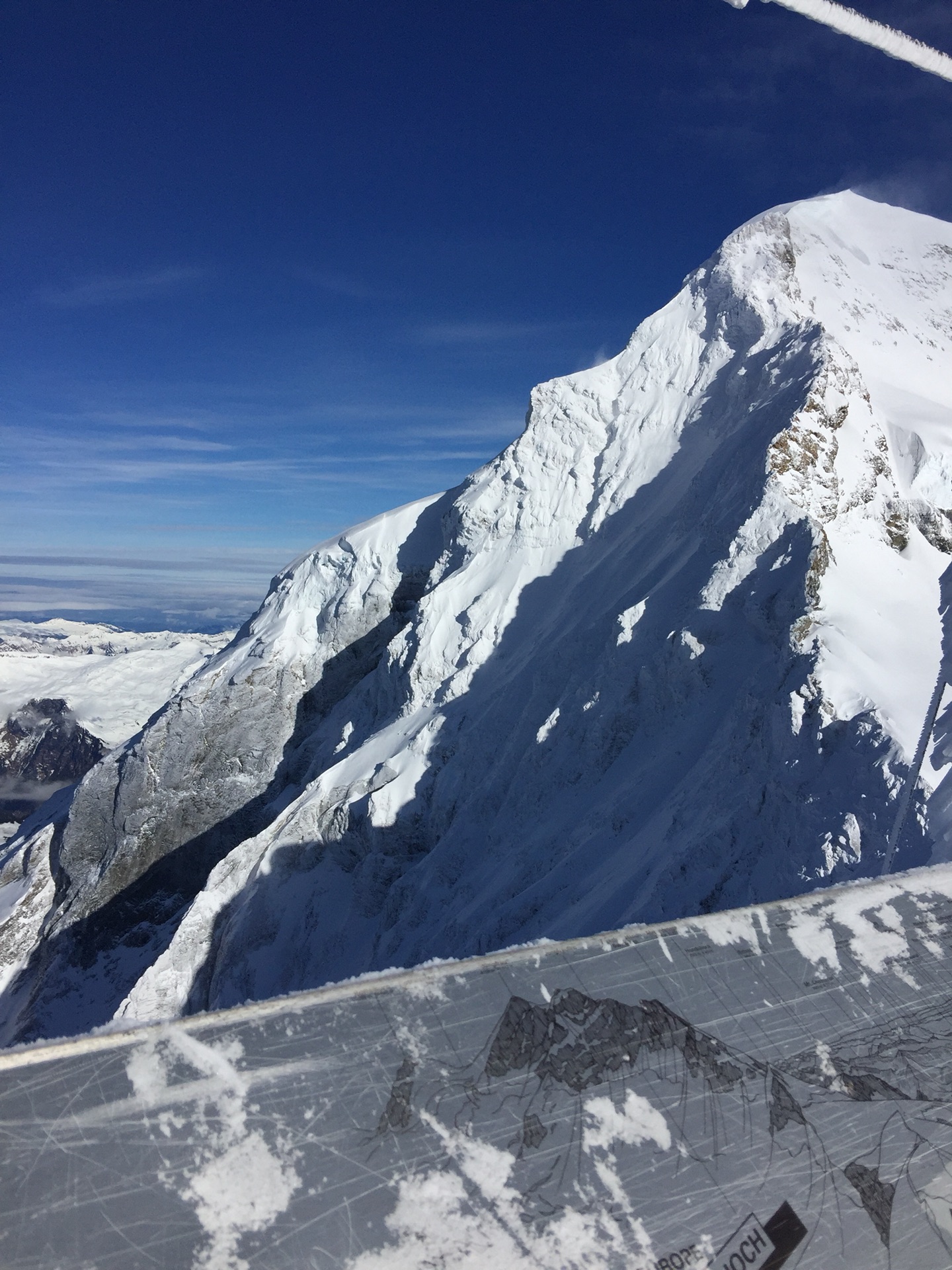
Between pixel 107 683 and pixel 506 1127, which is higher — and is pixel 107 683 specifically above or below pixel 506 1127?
below

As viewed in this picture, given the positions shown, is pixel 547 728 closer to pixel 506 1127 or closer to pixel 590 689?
pixel 590 689

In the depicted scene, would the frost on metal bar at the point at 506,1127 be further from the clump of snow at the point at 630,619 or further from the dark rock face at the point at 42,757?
the dark rock face at the point at 42,757

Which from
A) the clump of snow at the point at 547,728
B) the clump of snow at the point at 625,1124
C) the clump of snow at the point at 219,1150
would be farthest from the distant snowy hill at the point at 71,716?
the clump of snow at the point at 625,1124

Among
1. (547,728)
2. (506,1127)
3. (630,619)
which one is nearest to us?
(506,1127)

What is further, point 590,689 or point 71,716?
point 71,716

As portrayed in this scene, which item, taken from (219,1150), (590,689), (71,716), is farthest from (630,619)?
(71,716)

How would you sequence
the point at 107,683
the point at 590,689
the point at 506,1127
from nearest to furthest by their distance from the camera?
the point at 506,1127 < the point at 590,689 < the point at 107,683

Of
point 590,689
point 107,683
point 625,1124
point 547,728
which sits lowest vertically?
point 107,683
